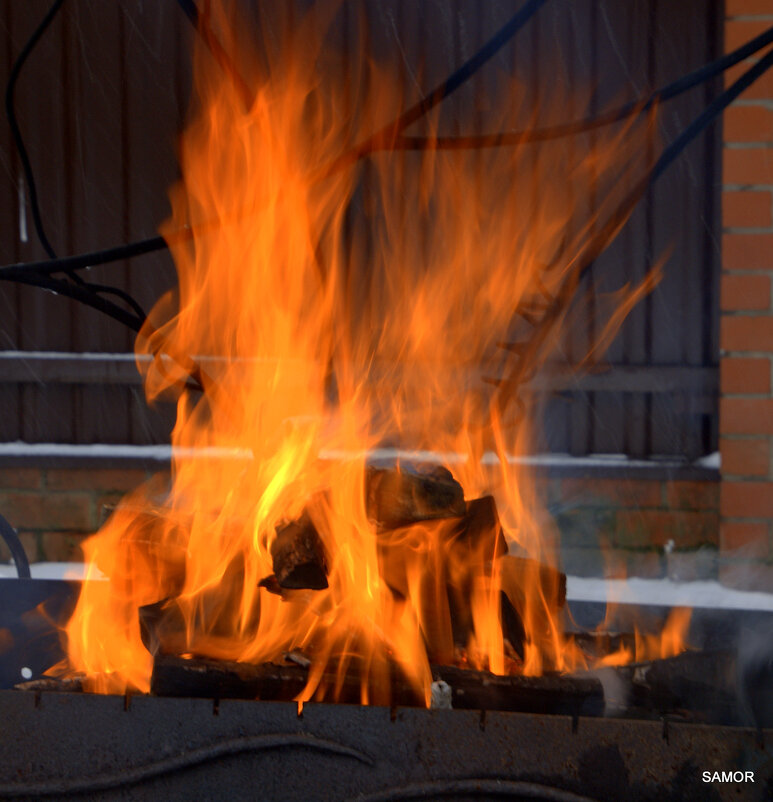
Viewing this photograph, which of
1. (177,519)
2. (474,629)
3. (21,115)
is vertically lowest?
(474,629)

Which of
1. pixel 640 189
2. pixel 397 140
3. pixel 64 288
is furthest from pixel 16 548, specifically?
pixel 640 189

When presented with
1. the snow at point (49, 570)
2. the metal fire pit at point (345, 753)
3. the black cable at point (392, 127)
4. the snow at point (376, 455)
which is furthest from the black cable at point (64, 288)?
the snow at point (49, 570)

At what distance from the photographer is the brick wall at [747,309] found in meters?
2.78

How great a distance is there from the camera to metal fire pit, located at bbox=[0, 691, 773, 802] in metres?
1.25

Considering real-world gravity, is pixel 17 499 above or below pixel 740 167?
below

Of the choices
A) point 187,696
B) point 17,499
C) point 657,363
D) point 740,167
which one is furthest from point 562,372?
point 17,499

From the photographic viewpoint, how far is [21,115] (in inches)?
126

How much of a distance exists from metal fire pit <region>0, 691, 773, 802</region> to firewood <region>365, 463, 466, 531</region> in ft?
1.45

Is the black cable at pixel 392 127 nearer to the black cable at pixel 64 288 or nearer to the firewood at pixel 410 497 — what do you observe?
the black cable at pixel 64 288

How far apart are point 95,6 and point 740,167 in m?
2.62

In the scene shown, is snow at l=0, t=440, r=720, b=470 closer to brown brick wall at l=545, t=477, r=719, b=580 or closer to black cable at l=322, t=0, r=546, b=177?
brown brick wall at l=545, t=477, r=719, b=580

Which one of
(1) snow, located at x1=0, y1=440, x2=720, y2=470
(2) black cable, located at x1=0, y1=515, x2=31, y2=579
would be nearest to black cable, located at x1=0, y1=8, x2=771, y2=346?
(2) black cable, located at x1=0, y1=515, x2=31, y2=579

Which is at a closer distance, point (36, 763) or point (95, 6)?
point (36, 763)

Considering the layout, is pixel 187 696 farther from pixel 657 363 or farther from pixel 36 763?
pixel 657 363
